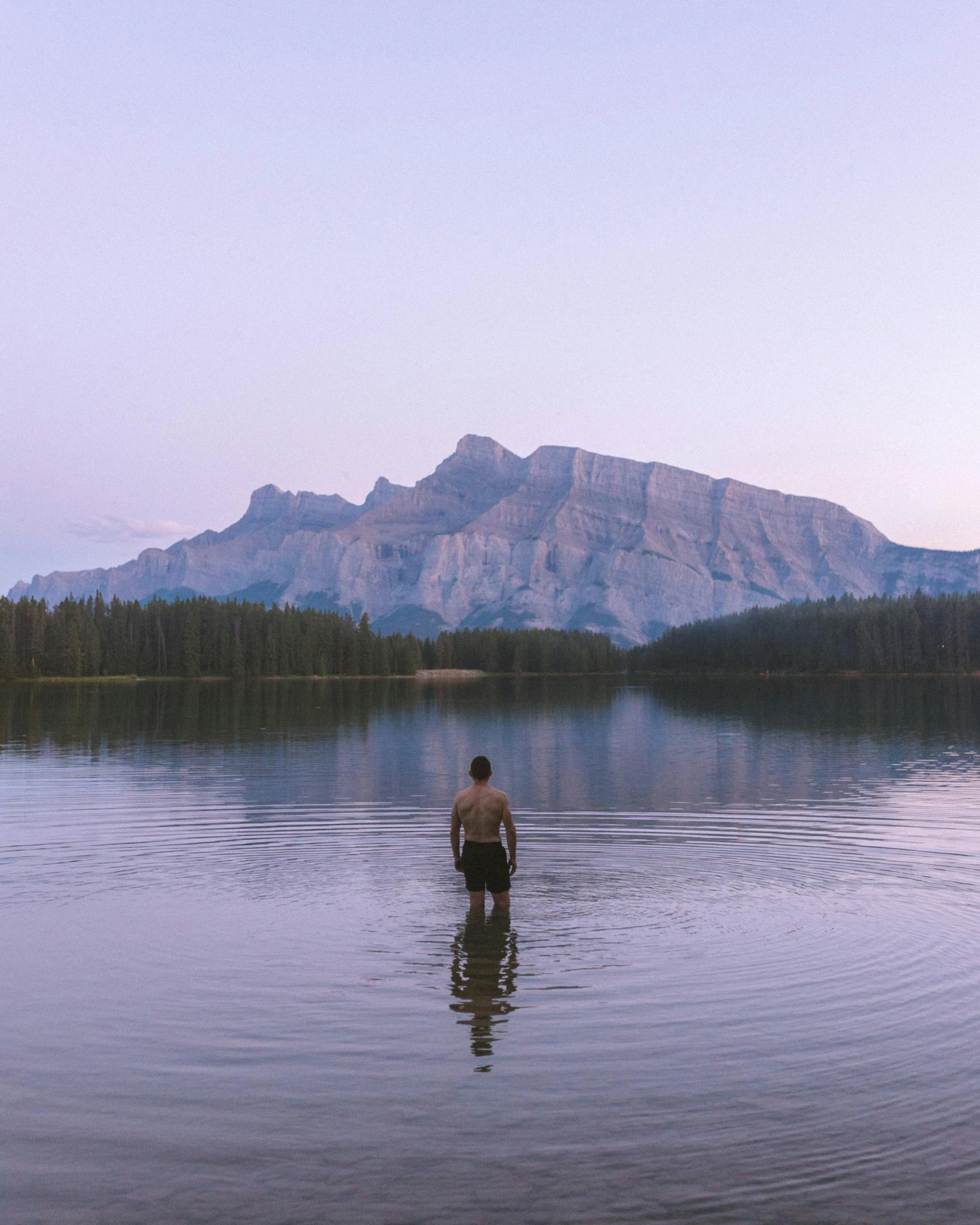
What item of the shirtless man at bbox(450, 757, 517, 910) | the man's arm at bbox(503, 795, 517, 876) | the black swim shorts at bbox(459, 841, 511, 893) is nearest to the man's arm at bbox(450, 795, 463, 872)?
the shirtless man at bbox(450, 757, 517, 910)

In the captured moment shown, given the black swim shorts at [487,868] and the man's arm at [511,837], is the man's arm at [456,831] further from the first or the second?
the man's arm at [511,837]

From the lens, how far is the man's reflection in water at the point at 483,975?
1555 centimetres

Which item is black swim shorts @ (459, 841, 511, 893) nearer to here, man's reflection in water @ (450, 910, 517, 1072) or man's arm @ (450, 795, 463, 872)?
man's arm @ (450, 795, 463, 872)

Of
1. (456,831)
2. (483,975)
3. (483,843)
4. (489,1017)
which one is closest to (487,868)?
(483,843)

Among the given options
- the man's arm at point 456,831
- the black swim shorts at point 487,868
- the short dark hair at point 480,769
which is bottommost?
the black swim shorts at point 487,868

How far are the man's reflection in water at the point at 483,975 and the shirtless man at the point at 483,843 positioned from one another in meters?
0.51

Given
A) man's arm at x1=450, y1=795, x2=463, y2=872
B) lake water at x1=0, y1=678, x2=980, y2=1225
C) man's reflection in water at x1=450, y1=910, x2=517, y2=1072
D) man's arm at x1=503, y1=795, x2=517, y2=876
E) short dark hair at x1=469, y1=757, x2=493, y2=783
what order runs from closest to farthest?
lake water at x1=0, y1=678, x2=980, y2=1225 → man's reflection in water at x1=450, y1=910, x2=517, y2=1072 → short dark hair at x1=469, y1=757, x2=493, y2=783 → man's arm at x1=503, y1=795, x2=517, y2=876 → man's arm at x1=450, y1=795, x2=463, y2=872

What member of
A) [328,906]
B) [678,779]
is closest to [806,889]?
[328,906]

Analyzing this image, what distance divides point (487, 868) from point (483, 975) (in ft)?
15.4

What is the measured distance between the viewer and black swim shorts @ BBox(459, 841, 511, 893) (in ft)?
76.2

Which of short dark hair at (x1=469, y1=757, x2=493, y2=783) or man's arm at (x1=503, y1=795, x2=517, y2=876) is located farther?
man's arm at (x1=503, y1=795, x2=517, y2=876)

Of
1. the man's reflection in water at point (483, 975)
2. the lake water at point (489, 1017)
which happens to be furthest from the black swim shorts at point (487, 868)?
the lake water at point (489, 1017)

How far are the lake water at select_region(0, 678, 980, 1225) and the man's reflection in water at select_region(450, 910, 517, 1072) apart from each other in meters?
0.09

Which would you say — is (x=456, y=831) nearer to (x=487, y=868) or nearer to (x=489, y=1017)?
(x=487, y=868)
